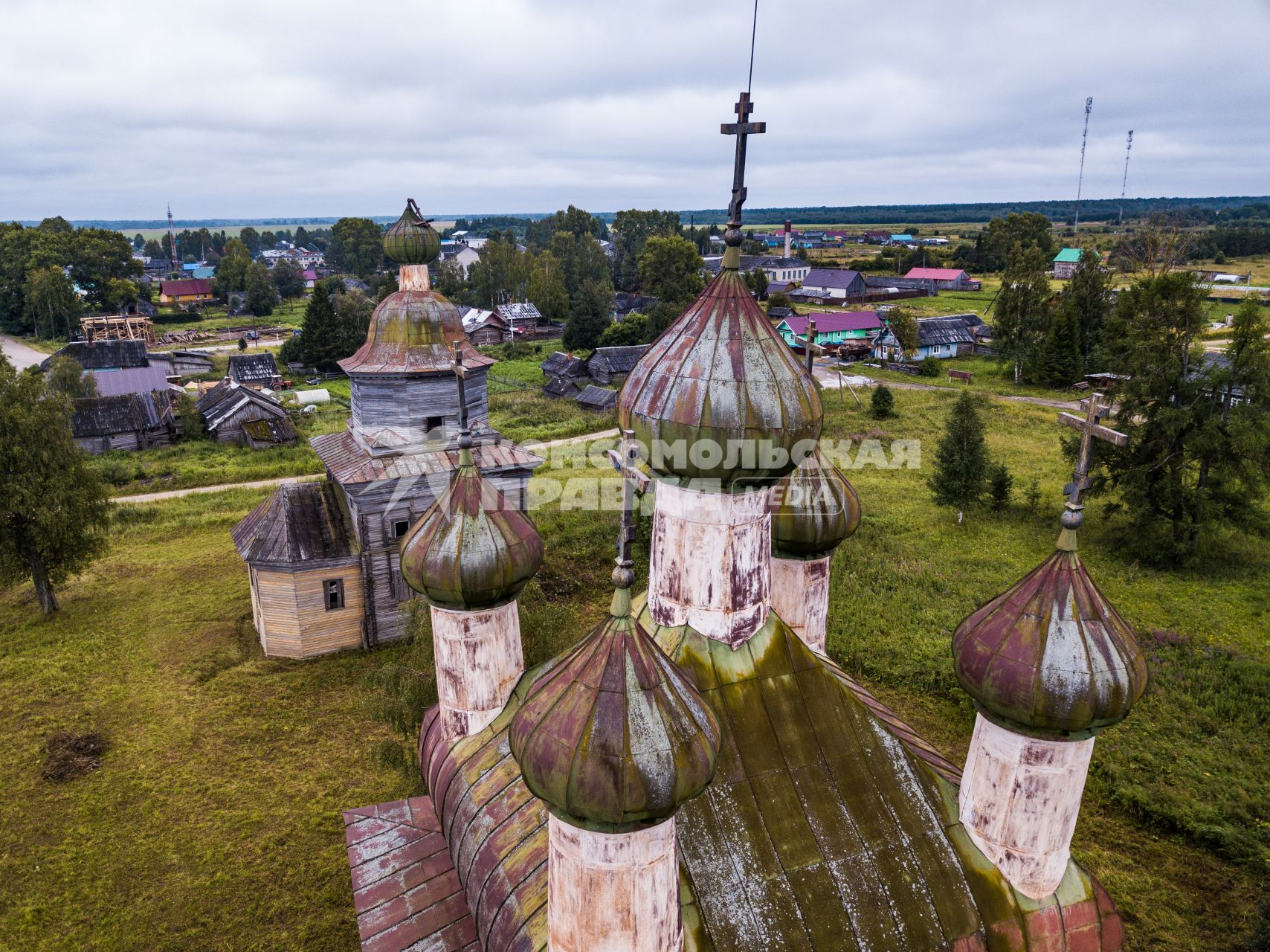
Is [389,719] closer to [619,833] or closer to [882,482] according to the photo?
[619,833]

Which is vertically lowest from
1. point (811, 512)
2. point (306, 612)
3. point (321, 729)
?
point (321, 729)

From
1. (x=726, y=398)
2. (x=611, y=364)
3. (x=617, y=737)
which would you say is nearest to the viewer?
(x=617, y=737)

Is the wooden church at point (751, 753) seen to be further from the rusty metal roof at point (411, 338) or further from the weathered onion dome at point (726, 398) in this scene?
the rusty metal roof at point (411, 338)

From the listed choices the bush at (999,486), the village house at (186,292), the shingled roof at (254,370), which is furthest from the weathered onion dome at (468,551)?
the village house at (186,292)

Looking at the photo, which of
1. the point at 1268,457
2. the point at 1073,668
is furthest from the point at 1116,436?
the point at 1268,457

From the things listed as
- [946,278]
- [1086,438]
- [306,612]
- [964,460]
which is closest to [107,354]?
[306,612]

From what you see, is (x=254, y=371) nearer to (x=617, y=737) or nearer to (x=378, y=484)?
(x=378, y=484)
